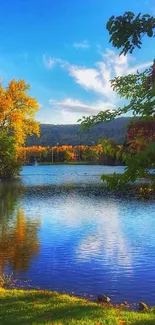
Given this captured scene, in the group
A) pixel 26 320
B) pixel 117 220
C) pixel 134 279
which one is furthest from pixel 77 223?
pixel 26 320

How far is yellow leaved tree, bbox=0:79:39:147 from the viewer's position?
76.5 metres

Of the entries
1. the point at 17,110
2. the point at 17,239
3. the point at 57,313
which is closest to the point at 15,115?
the point at 17,110

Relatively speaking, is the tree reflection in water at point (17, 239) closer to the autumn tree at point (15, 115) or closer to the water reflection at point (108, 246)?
the water reflection at point (108, 246)

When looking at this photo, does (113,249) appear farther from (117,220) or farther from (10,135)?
(10,135)

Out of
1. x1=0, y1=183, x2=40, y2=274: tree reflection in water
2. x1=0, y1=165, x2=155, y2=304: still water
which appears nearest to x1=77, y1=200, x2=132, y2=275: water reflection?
x1=0, y1=165, x2=155, y2=304: still water

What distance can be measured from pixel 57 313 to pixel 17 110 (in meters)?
69.8

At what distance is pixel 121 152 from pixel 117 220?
25.6 m

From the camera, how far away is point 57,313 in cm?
1148

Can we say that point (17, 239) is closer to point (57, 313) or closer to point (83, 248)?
point (83, 248)

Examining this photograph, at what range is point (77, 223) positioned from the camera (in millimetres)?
32531

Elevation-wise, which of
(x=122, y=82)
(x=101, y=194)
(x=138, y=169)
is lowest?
(x=101, y=194)

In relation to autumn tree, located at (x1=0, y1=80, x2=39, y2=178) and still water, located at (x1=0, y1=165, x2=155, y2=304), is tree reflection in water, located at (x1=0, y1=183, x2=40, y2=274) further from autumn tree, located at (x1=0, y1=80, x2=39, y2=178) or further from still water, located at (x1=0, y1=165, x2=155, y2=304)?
autumn tree, located at (x1=0, y1=80, x2=39, y2=178)

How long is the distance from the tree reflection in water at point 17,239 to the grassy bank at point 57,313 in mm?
5898

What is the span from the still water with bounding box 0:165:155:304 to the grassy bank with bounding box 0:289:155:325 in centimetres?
290
